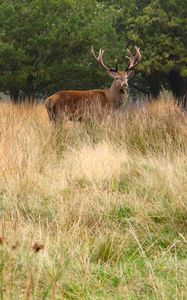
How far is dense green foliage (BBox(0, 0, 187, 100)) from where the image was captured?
1758 cm

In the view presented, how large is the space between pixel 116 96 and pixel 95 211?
7258 mm

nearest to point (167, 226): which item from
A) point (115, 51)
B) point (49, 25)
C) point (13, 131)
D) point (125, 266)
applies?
point (125, 266)

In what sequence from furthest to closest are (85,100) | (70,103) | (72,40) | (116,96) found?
1. (72,40)
2. (116,96)
3. (85,100)
4. (70,103)

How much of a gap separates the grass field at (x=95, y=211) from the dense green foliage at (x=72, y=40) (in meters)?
9.11

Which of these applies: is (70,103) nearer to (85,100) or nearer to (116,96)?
(85,100)

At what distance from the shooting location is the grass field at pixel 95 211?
3.21 metres

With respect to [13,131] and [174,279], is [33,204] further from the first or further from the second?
[13,131]

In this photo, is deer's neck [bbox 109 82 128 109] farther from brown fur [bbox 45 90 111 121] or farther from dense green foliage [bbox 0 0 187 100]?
dense green foliage [bbox 0 0 187 100]

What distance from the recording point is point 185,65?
21891 mm

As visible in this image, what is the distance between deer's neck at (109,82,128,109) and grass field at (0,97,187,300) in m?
2.75

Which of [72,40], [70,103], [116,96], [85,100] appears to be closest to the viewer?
[70,103]

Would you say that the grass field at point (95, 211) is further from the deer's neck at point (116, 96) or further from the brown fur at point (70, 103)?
the deer's neck at point (116, 96)

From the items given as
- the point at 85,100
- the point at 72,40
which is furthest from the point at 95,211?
the point at 72,40

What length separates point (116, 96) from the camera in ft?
38.7
